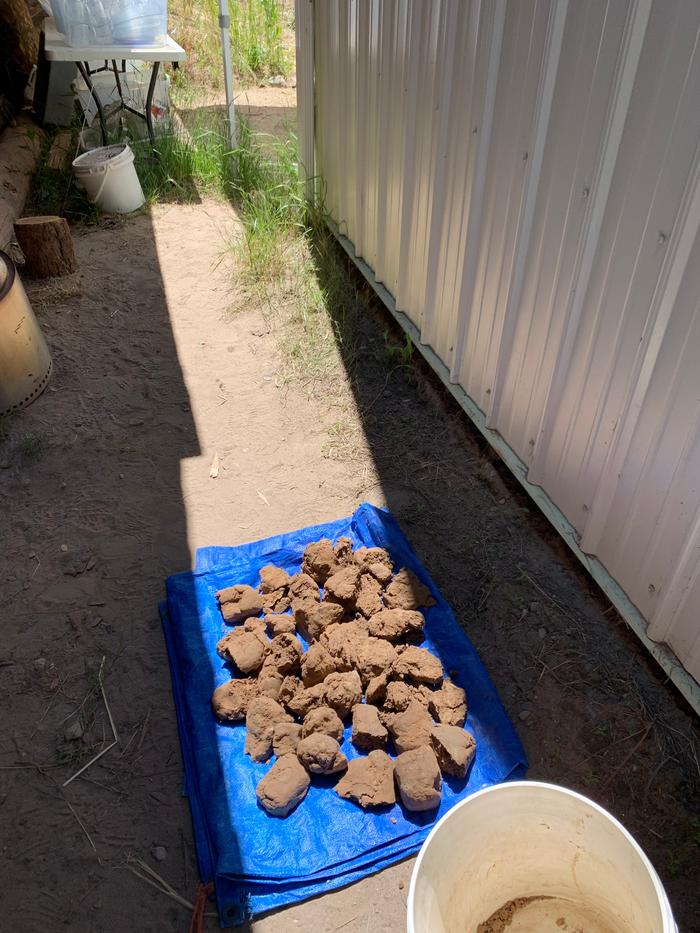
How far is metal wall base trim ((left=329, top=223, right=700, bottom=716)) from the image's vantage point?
2176mm

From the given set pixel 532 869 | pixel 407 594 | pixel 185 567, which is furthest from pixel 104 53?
pixel 532 869

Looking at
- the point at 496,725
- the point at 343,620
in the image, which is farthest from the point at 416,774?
the point at 343,620

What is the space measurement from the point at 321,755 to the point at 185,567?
1074 mm

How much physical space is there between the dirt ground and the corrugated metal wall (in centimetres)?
29

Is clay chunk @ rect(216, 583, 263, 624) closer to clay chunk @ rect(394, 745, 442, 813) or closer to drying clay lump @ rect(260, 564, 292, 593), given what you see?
drying clay lump @ rect(260, 564, 292, 593)

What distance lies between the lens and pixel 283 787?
2.05m

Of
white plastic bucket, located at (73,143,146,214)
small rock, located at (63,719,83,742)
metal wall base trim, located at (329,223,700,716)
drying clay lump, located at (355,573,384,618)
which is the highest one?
white plastic bucket, located at (73,143,146,214)

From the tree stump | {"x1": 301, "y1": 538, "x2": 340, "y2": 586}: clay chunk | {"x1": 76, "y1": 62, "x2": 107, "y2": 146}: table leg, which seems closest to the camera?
{"x1": 301, "y1": 538, "x2": 340, "y2": 586}: clay chunk

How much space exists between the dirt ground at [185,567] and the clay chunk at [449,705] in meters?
0.18

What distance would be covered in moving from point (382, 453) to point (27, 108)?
647cm

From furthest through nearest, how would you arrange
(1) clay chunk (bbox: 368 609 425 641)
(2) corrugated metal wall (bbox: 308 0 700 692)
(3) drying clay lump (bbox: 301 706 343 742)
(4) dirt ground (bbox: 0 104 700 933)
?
(1) clay chunk (bbox: 368 609 425 641) < (3) drying clay lump (bbox: 301 706 343 742) < (4) dirt ground (bbox: 0 104 700 933) < (2) corrugated metal wall (bbox: 308 0 700 692)

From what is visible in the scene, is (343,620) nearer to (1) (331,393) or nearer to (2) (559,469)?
(2) (559,469)

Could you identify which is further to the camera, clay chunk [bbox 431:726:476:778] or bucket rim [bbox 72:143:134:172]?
bucket rim [bbox 72:143:134:172]

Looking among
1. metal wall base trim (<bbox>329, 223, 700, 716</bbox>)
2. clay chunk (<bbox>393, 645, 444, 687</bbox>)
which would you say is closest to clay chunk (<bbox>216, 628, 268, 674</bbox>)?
clay chunk (<bbox>393, 645, 444, 687</bbox>)
